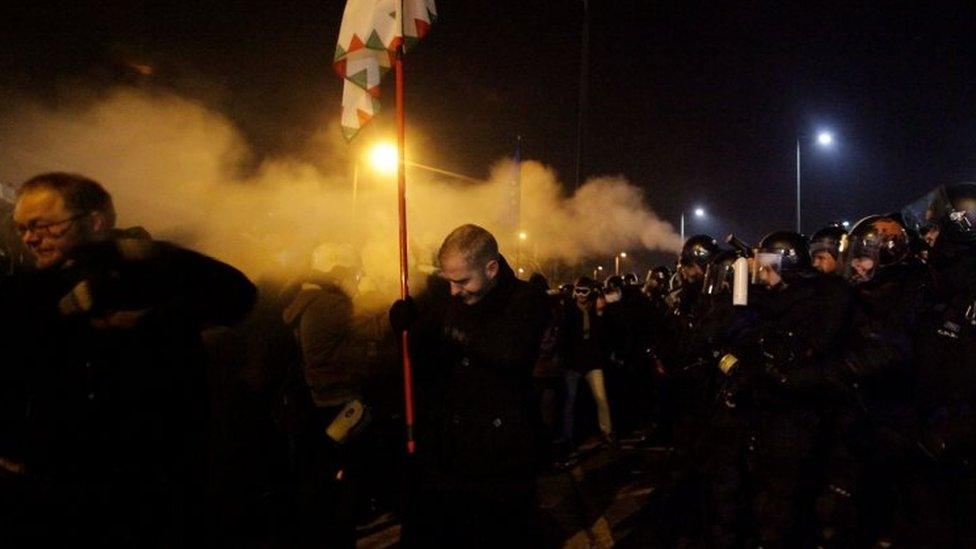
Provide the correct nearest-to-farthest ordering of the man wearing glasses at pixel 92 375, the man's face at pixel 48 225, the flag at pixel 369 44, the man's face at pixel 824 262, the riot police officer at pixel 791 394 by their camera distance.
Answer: the man wearing glasses at pixel 92 375, the man's face at pixel 48 225, the flag at pixel 369 44, the riot police officer at pixel 791 394, the man's face at pixel 824 262

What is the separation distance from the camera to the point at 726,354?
16.2 feet

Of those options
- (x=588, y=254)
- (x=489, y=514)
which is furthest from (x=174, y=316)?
(x=588, y=254)

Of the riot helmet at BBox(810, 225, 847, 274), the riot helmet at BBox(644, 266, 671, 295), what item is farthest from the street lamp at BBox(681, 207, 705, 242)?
the riot helmet at BBox(810, 225, 847, 274)

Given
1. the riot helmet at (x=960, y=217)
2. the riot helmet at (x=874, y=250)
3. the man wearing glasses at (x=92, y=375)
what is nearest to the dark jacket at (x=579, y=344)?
the riot helmet at (x=874, y=250)

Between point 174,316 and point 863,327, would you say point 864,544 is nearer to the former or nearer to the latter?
point 863,327

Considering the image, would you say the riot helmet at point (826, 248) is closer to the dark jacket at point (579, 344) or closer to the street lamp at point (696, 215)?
the dark jacket at point (579, 344)

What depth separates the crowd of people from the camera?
1.99 m

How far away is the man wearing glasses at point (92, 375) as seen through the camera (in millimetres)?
1947

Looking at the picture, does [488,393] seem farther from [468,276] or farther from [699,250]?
[699,250]

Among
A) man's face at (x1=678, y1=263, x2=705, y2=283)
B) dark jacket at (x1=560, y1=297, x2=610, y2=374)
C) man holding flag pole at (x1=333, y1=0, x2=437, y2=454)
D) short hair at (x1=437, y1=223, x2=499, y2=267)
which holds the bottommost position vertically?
dark jacket at (x1=560, y1=297, x2=610, y2=374)

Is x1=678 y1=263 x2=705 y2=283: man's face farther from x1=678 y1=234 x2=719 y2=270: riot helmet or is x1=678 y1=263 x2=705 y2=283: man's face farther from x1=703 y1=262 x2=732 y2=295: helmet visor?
x1=703 y1=262 x2=732 y2=295: helmet visor

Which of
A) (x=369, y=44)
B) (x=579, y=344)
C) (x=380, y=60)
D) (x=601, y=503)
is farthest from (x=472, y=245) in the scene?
(x=579, y=344)

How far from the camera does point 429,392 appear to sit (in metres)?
3.31

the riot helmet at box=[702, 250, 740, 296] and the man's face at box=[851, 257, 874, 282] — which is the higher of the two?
the man's face at box=[851, 257, 874, 282]
